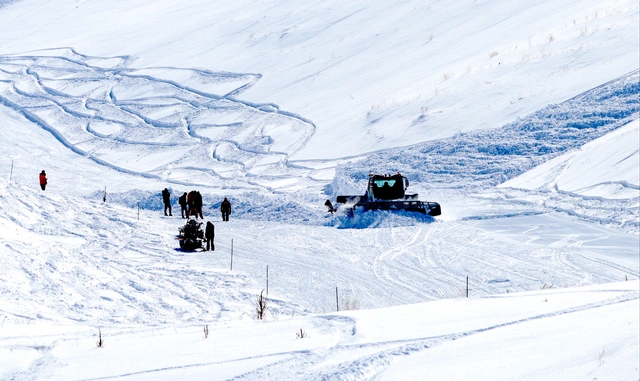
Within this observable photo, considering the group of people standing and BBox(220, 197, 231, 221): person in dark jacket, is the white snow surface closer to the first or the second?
the group of people standing

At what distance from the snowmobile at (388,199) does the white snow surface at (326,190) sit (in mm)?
452

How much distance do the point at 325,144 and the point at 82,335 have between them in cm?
2881

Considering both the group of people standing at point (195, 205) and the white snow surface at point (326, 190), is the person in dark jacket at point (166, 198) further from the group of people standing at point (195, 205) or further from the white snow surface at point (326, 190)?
the white snow surface at point (326, 190)

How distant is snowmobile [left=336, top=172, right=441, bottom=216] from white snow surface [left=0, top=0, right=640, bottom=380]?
0.45 metres

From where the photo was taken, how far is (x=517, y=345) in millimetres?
7316

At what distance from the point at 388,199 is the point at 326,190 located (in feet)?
20.1

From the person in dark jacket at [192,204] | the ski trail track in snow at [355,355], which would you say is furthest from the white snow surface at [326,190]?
the person in dark jacket at [192,204]

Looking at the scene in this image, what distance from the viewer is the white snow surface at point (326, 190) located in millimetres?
7863

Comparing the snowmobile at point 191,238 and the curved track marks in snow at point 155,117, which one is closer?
the snowmobile at point 191,238

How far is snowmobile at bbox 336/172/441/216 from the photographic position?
84.9 feet

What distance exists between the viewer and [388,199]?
2681 cm

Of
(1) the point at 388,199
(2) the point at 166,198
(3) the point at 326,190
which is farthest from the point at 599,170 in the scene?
(2) the point at 166,198

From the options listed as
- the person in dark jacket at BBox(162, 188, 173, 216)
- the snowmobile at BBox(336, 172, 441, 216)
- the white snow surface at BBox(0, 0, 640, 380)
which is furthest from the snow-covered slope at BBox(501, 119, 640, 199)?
the person in dark jacket at BBox(162, 188, 173, 216)

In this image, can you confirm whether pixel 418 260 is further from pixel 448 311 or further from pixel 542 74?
pixel 542 74
